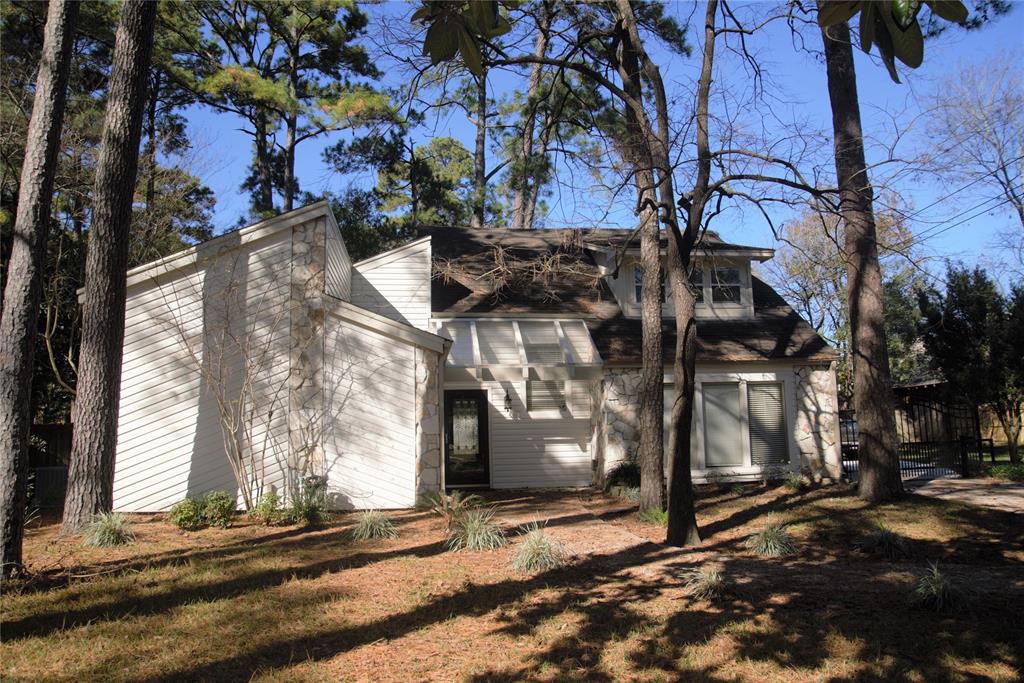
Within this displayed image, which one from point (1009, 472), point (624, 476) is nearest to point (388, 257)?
point (624, 476)

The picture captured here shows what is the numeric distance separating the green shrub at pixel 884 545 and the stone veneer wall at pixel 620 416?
5.46m

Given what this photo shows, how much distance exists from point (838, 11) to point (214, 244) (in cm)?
1036

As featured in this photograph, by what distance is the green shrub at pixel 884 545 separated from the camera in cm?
869

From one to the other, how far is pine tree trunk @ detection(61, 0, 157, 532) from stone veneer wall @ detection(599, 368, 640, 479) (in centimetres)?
881

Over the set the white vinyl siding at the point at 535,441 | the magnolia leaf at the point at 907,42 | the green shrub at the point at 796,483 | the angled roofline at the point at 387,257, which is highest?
the angled roofline at the point at 387,257

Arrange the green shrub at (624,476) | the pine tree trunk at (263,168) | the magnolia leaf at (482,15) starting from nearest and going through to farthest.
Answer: the magnolia leaf at (482,15), the green shrub at (624,476), the pine tree trunk at (263,168)

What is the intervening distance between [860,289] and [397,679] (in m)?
11.0

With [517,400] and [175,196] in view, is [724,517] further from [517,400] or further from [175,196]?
[175,196]

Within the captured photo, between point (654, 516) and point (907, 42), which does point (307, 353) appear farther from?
point (907, 42)

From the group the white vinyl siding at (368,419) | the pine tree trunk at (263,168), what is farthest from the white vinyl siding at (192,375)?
the pine tree trunk at (263,168)

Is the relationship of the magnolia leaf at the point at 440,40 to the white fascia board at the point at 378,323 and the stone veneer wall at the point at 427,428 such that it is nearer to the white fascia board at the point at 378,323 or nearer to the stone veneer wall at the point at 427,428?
the white fascia board at the point at 378,323

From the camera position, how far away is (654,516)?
1052cm

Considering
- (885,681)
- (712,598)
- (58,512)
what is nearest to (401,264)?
(58,512)

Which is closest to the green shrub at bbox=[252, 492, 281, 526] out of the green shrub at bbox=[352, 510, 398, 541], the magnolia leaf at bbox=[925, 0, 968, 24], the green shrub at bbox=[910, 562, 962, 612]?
the green shrub at bbox=[352, 510, 398, 541]
